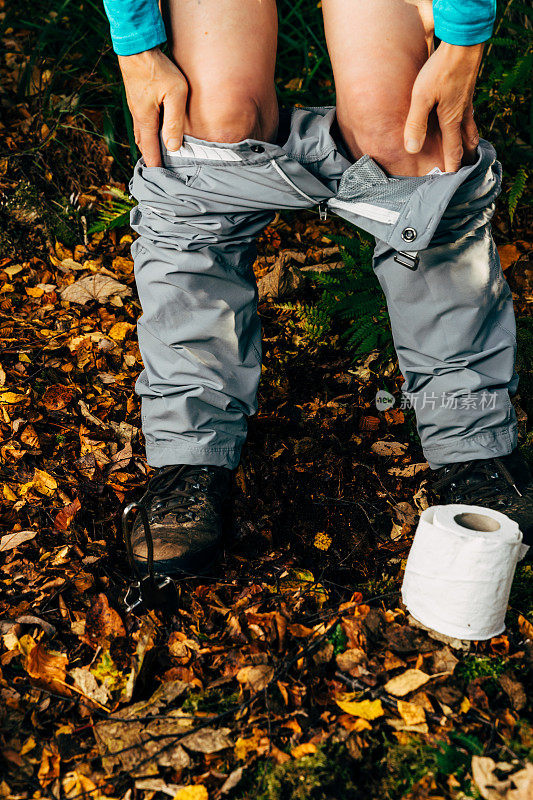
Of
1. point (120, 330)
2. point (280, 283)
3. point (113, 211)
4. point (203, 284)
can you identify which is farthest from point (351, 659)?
point (113, 211)

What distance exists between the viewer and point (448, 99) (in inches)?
83.3

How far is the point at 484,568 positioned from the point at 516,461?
732 millimetres

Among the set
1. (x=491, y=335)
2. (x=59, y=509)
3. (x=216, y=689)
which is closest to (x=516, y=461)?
(x=491, y=335)

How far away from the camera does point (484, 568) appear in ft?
5.97

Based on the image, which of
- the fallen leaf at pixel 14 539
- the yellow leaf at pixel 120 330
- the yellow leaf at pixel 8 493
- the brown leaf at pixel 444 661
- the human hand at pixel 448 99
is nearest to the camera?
the brown leaf at pixel 444 661

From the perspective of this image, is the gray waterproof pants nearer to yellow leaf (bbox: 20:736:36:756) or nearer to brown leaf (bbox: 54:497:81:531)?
brown leaf (bbox: 54:497:81:531)

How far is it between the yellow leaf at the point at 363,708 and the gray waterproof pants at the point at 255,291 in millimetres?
1012

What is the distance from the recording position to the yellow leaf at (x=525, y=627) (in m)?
1.96

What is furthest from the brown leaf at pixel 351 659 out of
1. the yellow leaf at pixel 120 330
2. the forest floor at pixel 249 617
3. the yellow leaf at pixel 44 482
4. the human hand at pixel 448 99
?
the yellow leaf at pixel 120 330

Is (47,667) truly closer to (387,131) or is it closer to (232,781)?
(232,781)

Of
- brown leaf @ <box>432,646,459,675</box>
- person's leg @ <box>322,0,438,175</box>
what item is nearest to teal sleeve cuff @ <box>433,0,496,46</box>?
person's leg @ <box>322,0,438,175</box>

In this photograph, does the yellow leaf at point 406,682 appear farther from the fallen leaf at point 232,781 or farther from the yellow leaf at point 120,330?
the yellow leaf at point 120,330

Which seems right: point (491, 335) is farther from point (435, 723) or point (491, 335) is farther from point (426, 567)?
point (435, 723)

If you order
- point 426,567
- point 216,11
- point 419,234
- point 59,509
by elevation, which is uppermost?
point 216,11
